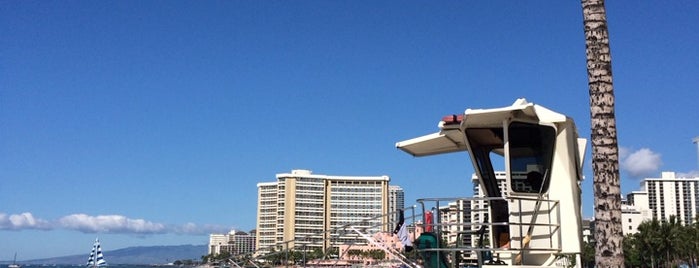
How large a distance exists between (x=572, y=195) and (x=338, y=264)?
3.97 metres

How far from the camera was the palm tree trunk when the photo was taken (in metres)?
9.11

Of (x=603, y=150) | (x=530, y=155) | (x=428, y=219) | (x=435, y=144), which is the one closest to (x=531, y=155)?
(x=530, y=155)

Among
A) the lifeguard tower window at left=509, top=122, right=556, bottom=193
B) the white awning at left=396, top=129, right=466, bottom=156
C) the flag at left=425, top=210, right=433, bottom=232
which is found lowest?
the flag at left=425, top=210, right=433, bottom=232

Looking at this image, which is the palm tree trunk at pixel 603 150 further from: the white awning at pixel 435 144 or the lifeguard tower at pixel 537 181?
the white awning at pixel 435 144

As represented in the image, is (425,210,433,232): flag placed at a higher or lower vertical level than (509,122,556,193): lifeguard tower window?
lower

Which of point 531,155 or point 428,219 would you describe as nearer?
point 428,219

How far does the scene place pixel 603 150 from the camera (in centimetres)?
927

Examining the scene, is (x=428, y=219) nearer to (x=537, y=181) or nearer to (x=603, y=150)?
(x=537, y=181)

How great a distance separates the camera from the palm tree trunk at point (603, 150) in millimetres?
9109

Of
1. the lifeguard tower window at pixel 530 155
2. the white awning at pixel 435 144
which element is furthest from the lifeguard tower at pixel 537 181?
the white awning at pixel 435 144

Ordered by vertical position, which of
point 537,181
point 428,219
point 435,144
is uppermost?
point 435,144

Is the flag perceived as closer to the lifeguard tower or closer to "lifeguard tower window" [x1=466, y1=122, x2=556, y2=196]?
the lifeguard tower

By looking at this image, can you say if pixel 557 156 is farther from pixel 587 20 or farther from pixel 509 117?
pixel 587 20

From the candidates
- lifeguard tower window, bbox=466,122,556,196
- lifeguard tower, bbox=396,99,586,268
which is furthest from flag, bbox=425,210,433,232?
lifeguard tower window, bbox=466,122,556,196
